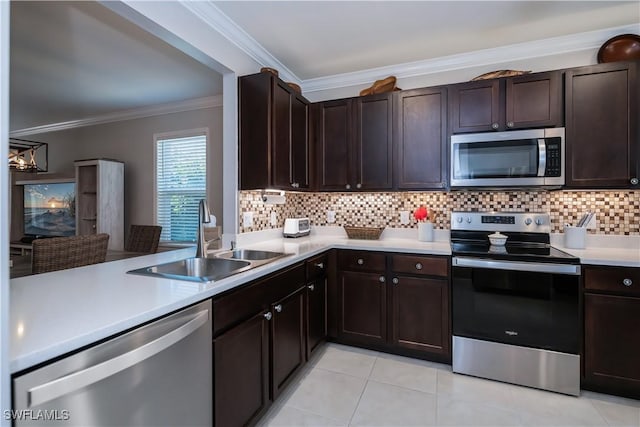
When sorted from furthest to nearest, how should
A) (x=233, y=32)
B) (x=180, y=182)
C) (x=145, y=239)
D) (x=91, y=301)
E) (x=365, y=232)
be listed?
(x=180, y=182)
(x=145, y=239)
(x=365, y=232)
(x=233, y=32)
(x=91, y=301)

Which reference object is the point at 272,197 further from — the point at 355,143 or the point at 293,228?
the point at 355,143

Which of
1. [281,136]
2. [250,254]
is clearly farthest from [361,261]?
[281,136]

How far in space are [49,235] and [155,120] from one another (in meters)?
2.71

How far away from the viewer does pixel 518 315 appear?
210 cm

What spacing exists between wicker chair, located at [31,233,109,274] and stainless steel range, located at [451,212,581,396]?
9.53 ft

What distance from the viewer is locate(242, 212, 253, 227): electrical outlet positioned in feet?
8.35

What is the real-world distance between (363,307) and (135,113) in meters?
4.03

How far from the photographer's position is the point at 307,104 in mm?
2988

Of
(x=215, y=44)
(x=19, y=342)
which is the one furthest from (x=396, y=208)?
(x=19, y=342)

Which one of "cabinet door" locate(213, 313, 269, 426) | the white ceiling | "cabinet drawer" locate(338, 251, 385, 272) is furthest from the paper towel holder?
"cabinet door" locate(213, 313, 269, 426)

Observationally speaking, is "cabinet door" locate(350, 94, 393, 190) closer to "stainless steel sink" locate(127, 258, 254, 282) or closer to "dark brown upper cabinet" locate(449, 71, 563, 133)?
"dark brown upper cabinet" locate(449, 71, 563, 133)

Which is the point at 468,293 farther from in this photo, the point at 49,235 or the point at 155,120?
the point at 49,235

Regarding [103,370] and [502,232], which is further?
[502,232]

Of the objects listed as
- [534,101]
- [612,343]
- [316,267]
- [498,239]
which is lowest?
[612,343]
